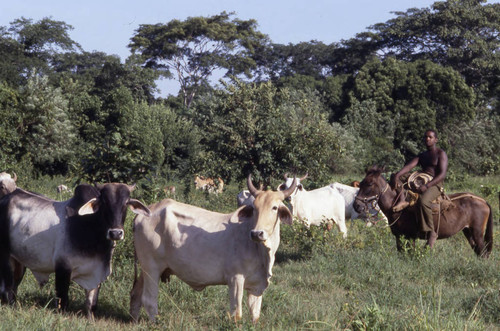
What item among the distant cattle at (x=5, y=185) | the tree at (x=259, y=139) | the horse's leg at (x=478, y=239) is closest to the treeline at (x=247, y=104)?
the tree at (x=259, y=139)

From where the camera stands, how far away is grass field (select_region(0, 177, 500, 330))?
5230 mm

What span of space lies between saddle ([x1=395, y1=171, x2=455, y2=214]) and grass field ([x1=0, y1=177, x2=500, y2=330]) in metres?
0.67

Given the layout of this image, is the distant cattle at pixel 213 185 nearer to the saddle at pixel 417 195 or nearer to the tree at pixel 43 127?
the tree at pixel 43 127

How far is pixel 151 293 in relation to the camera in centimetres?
597

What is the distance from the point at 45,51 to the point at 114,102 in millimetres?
14462

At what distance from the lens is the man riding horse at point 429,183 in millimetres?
9164

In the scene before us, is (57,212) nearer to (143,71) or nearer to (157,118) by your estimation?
(157,118)

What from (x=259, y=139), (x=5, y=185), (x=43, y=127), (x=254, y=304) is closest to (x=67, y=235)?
(x=254, y=304)

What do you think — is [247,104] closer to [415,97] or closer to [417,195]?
[417,195]

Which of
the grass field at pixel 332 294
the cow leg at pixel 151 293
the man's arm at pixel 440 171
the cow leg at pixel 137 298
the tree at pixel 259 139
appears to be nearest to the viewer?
the grass field at pixel 332 294

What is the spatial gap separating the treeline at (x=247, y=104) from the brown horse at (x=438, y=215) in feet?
14.6

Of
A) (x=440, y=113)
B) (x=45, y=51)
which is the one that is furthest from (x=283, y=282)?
(x=45, y=51)

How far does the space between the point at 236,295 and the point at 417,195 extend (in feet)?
15.5

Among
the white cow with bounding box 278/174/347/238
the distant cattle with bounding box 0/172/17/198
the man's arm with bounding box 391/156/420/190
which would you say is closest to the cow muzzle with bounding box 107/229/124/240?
the distant cattle with bounding box 0/172/17/198
